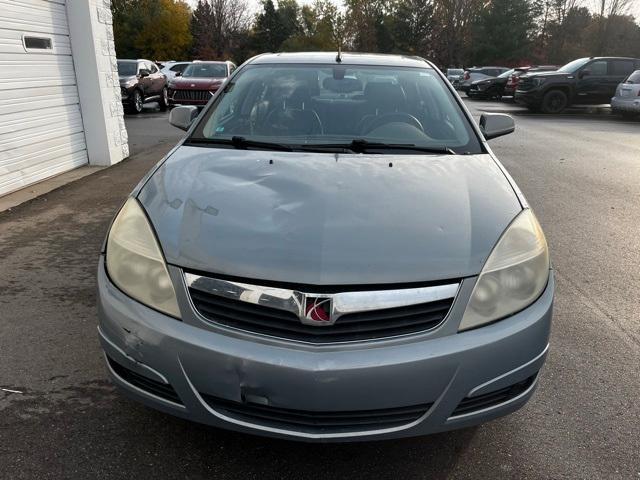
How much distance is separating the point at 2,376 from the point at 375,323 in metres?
2.07

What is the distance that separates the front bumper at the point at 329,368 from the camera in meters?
1.81

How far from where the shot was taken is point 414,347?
6.05ft

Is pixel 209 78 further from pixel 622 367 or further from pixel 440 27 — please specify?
pixel 440 27

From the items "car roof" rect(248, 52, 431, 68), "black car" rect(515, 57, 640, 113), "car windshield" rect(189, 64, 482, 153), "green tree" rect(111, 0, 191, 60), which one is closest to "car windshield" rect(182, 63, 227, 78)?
"black car" rect(515, 57, 640, 113)

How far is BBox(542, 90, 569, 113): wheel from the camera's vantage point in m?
17.9

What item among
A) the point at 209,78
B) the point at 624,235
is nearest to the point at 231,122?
the point at 624,235

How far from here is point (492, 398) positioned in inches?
79.7

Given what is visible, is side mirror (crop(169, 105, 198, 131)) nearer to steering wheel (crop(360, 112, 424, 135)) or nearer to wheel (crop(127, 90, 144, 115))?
steering wheel (crop(360, 112, 424, 135))

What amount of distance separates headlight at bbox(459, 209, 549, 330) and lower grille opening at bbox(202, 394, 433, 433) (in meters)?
0.37

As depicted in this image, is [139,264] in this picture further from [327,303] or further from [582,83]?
[582,83]

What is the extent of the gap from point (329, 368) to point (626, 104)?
671 inches

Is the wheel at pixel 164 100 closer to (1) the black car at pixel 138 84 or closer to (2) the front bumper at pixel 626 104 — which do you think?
(1) the black car at pixel 138 84

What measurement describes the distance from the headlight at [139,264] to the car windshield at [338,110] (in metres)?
0.95

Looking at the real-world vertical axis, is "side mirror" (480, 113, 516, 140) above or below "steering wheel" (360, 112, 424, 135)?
below
